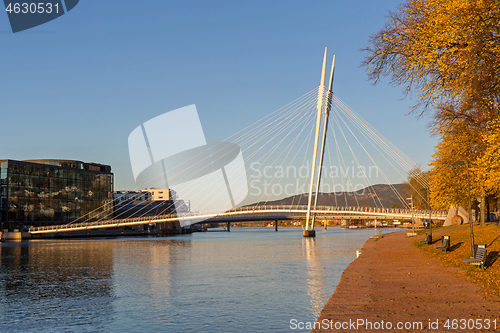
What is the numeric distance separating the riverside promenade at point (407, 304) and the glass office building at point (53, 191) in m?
98.1

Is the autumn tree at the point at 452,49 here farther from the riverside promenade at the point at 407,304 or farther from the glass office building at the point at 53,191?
the glass office building at the point at 53,191

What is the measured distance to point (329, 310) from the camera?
13.4 metres

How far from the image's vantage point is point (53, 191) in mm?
113938

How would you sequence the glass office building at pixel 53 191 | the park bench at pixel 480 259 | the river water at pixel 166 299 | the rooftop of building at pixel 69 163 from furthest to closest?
the rooftop of building at pixel 69 163 < the glass office building at pixel 53 191 < the park bench at pixel 480 259 < the river water at pixel 166 299

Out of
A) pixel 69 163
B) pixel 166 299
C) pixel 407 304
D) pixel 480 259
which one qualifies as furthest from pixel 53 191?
pixel 407 304

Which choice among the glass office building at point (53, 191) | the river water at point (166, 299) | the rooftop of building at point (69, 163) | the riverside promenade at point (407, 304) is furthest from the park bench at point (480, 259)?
the rooftop of building at point (69, 163)

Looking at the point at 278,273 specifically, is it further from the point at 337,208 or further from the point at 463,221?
the point at 337,208

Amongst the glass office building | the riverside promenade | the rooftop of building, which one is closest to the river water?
the riverside promenade

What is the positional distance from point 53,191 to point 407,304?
368ft

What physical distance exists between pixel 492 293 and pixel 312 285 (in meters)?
8.79

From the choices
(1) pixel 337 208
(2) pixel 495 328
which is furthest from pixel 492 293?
(1) pixel 337 208

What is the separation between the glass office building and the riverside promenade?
98.1m

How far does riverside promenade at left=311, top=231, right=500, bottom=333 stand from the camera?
11.3 m

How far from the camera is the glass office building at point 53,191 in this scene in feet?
337
